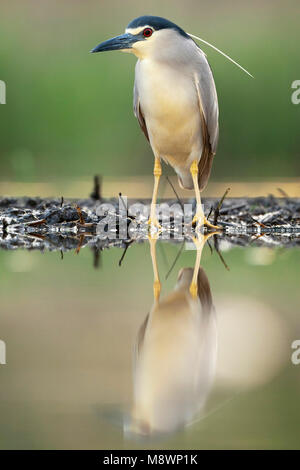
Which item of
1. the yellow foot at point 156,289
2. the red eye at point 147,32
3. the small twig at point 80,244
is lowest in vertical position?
the small twig at point 80,244

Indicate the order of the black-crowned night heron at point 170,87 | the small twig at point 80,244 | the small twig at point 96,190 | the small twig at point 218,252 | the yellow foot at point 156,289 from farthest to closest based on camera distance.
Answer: the small twig at point 96,190 → the black-crowned night heron at point 170,87 → the small twig at point 80,244 → the small twig at point 218,252 → the yellow foot at point 156,289

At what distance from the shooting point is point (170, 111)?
400 cm

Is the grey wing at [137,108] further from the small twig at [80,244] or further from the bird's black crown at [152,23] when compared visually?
the small twig at [80,244]

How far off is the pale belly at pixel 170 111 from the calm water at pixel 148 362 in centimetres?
172

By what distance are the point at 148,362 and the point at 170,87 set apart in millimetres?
2649

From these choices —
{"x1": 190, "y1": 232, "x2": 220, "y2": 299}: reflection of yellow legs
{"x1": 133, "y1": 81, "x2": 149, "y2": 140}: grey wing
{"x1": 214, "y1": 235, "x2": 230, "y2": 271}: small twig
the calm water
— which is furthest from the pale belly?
the calm water

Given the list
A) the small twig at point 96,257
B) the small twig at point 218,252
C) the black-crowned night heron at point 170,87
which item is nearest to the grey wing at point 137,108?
the black-crowned night heron at point 170,87

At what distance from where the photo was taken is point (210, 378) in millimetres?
1381

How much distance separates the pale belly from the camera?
12.9 ft

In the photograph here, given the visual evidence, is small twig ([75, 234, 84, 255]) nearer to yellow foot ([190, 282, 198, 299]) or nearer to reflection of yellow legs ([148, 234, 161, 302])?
reflection of yellow legs ([148, 234, 161, 302])

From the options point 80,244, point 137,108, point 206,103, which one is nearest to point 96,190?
point 137,108

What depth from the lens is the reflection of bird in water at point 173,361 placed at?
1246 mm

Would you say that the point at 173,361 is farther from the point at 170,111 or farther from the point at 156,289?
the point at 170,111

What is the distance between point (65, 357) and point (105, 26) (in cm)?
950
